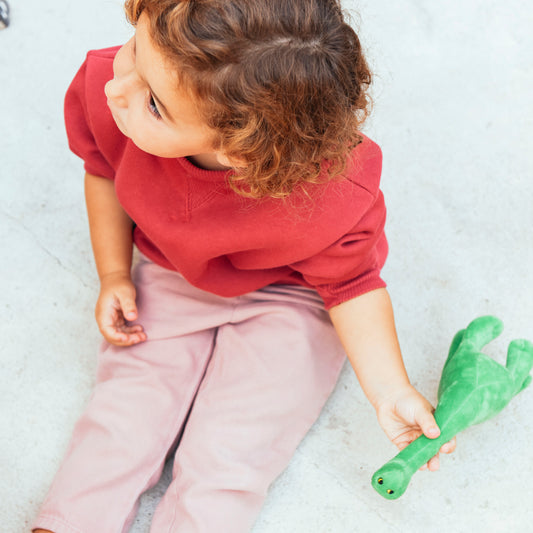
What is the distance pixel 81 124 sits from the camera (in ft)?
2.77

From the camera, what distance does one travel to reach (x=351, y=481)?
2.97 ft

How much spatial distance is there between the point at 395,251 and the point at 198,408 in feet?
1.38

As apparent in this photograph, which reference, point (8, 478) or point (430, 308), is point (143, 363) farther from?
point (430, 308)

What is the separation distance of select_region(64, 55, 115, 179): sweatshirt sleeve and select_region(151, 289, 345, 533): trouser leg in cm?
28

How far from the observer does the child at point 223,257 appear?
0.58m

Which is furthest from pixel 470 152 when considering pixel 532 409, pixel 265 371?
pixel 265 371

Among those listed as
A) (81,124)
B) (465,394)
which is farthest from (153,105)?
(465,394)

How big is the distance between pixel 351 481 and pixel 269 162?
0.49 m

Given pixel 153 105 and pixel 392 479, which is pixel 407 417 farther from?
pixel 153 105

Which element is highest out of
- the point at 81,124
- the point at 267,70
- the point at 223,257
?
the point at 267,70

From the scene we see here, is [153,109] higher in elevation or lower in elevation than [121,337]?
higher

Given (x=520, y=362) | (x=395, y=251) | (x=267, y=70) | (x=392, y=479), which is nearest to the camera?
(x=267, y=70)

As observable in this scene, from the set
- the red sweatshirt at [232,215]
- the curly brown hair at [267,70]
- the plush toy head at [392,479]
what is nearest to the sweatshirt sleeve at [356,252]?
the red sweatshirt at [232,215]

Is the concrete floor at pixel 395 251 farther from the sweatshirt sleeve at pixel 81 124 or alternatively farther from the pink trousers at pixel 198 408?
the sweatshirt sleeve at pixel 81 124
